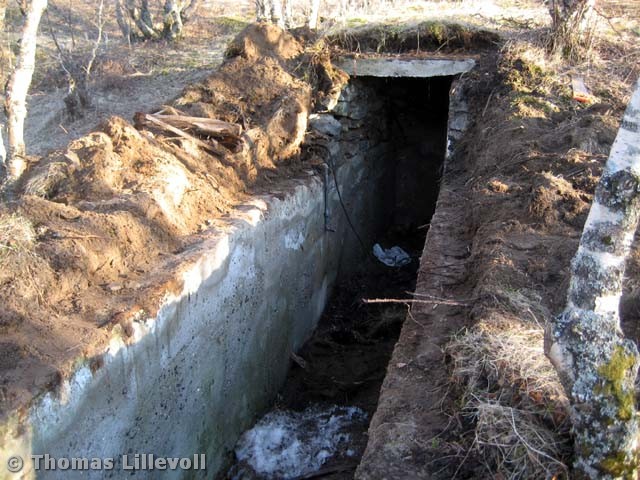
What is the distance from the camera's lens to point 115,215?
494 cm

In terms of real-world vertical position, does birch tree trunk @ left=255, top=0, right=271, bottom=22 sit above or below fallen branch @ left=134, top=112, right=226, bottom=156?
above

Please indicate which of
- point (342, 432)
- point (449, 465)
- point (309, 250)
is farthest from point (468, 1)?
point (449, 465)

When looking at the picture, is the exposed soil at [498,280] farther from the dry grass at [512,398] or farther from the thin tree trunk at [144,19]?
the thin tree trunk at [144,19]

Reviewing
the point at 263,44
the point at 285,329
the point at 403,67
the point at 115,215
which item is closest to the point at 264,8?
the point at 263,44

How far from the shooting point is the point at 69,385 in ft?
12.0

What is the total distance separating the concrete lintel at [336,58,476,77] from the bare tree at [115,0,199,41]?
627 cm

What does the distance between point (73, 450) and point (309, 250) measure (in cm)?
416

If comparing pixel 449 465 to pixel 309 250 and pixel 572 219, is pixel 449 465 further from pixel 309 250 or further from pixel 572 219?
pixel 309 250

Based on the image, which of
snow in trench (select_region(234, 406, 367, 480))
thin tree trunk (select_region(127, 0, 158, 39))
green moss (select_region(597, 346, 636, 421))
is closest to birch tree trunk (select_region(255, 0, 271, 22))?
thin tree trunk (select_region(127, 0, 158, 39))

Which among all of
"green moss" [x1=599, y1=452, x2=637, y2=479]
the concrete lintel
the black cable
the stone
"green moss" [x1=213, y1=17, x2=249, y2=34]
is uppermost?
"green moss" [x1=213, y1=17, x2=249, y2=34]

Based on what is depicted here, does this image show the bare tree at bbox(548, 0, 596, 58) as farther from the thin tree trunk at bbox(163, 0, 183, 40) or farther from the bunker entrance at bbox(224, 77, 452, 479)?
the thin tree trunk at bbox(163, 0, 183, 40)

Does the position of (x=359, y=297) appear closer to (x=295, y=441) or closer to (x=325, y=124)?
(x=325, y=124)

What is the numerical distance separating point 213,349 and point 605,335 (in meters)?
3.44

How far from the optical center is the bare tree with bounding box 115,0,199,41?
536 inches
